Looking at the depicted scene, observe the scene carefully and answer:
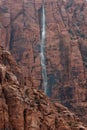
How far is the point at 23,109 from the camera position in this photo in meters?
58.0

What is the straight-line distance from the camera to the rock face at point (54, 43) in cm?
10731

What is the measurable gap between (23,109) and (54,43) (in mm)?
55387

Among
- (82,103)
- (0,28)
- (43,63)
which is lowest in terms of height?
(82,103)

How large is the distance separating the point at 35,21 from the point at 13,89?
193ft

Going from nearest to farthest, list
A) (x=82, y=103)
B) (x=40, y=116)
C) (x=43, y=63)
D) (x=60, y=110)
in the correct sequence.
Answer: (x=40, y=116) → (x=60, y=110) → (x=82, y=103) → (x=43, y=63)

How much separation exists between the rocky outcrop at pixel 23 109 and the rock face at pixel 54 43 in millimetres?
38981

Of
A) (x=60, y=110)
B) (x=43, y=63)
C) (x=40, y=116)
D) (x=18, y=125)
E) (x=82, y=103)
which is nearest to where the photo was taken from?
(x=18, y=125)

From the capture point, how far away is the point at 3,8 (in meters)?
114

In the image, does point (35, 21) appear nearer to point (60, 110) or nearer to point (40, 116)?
point (60, 110)

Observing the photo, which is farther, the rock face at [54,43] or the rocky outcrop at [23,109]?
the rock face at [54,43]

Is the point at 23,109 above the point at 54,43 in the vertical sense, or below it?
below

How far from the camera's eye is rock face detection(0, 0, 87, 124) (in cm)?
10731

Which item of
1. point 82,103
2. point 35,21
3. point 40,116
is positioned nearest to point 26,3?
point 35,21

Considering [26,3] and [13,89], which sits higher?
[26,3]
